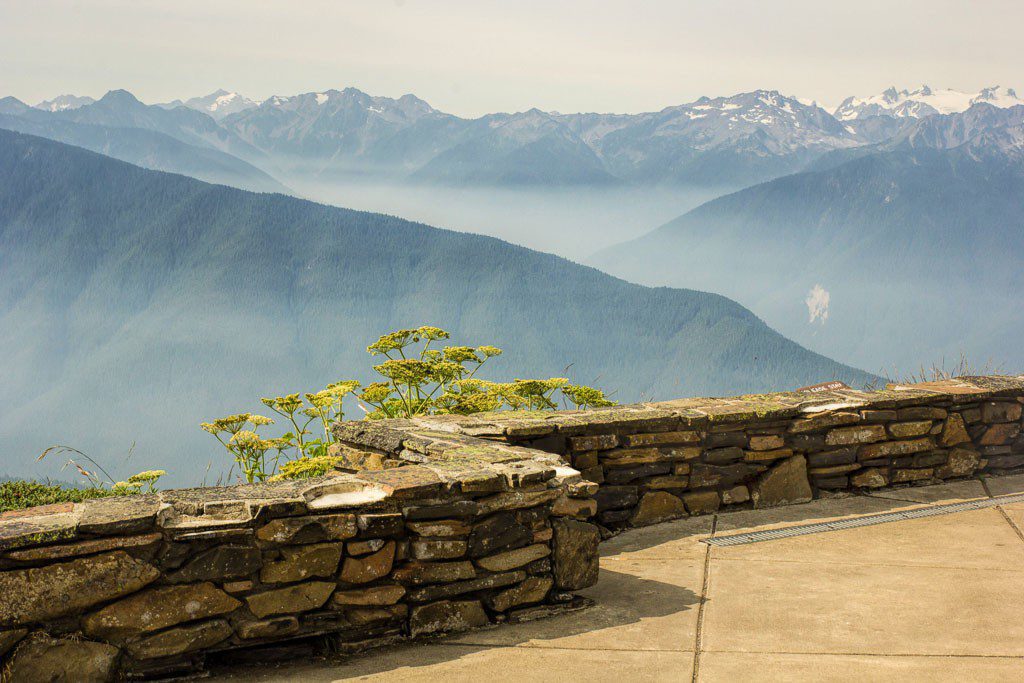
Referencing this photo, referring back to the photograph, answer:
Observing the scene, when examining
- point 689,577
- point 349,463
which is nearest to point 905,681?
point 689,577

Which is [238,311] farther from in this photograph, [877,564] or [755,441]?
[877,564]

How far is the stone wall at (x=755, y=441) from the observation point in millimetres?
5441

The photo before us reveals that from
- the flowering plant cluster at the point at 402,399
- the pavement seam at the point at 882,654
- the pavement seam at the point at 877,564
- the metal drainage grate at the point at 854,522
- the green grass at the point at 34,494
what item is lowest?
the pavement seam at the point at 882,654

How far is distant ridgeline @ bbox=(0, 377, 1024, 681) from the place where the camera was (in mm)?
3393

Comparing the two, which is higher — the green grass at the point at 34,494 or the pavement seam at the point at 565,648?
the green grass at the point at 34,494

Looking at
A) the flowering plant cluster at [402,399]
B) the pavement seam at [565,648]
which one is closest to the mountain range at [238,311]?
the flowering plant cluster at [402,399]

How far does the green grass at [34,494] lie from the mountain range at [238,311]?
300 feet

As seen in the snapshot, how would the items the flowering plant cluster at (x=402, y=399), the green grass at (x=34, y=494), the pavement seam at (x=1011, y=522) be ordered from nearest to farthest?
the pavement seam at (x=1011, y=522) < the green grass at (x=34, y=494) < the flowering plant cluster at (x=402, y=399)

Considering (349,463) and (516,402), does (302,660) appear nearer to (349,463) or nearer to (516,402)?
(349,463)

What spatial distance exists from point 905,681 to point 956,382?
13.6ft

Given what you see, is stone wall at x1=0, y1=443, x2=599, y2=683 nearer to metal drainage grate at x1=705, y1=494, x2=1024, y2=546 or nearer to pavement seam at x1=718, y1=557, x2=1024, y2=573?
pavement seam at x1=718, y1=557, x2=1024, y2=573

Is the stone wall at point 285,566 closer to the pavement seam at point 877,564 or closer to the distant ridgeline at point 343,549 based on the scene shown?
the distant ridgeline at point 343,549

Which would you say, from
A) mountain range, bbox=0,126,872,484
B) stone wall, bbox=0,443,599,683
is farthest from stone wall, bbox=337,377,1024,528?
mountain range, bbox=0,126,872,484

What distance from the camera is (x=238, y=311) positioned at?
430 ft
